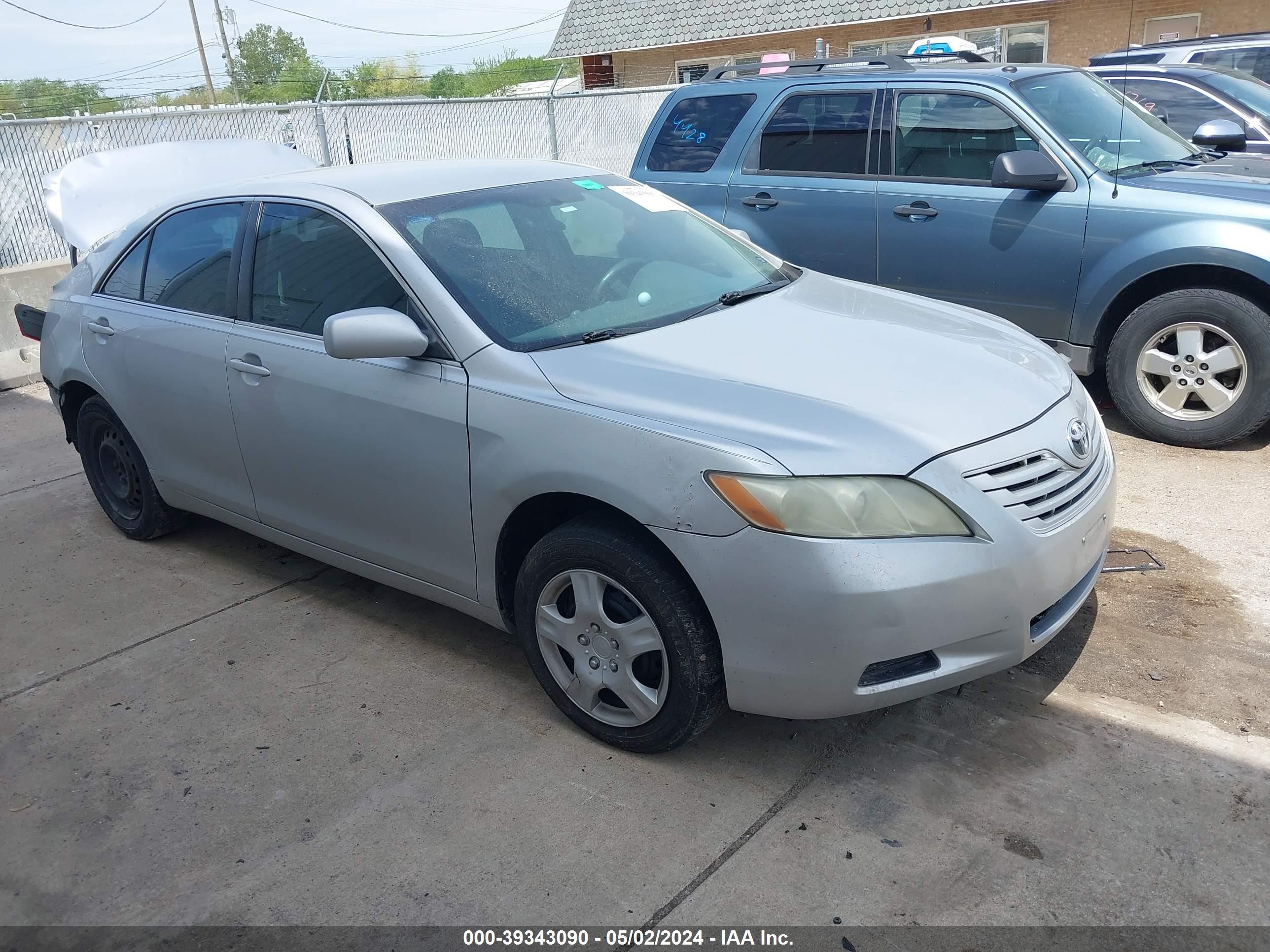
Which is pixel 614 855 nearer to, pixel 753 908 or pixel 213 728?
pixel 753 908

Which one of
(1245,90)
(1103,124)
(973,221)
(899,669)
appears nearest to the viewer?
(899,669)

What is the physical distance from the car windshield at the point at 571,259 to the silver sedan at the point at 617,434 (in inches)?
0.5

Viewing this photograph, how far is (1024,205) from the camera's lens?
5.75m

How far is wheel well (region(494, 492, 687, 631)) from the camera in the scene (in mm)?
3137

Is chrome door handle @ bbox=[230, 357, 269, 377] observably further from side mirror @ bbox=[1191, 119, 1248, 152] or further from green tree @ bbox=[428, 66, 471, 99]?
green tree @ bbox=[428, 66, 471, 99]

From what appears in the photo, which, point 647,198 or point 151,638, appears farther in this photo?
point 647,198

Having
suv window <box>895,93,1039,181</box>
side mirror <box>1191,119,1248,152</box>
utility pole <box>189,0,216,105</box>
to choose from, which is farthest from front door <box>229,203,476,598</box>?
utility pole <box>189,0,216,105</box>

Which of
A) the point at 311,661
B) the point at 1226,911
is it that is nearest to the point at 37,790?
the point at 311,661

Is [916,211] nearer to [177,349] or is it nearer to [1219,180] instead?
[1219,180]

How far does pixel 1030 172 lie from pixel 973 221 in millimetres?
429

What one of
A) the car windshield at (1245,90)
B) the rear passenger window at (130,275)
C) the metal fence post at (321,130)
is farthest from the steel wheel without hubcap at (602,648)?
the metal fence post at (321,130)

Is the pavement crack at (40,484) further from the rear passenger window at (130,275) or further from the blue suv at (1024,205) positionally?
the blue suv at (1024,205)

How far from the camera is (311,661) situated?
394 centimetres

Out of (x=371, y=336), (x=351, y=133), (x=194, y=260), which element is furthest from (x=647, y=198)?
(x=351, y=133)
